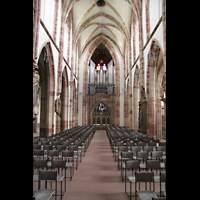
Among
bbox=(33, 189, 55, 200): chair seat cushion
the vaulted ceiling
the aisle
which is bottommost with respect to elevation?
the aisle

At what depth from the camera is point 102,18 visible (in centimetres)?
2325

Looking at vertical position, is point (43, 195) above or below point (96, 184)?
above

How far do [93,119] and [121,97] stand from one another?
5.52 meters

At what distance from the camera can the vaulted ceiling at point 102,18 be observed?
63.6 ft

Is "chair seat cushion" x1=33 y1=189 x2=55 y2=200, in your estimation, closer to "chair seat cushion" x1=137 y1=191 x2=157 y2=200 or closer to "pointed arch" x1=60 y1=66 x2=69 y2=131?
"chair seat cushion" x1=137 y1=191 x2=157 y2=200

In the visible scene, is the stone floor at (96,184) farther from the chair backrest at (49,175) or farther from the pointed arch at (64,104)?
the pointed arch at (64,104)

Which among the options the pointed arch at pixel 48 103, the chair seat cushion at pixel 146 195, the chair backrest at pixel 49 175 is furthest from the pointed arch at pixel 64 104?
the chair seat cushion at pixel 146 195

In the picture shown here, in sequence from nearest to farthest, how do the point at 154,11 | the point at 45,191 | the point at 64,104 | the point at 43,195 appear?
the point at 43,195 → the point at 45,191 → the point at 154,11 → the point at 64,104

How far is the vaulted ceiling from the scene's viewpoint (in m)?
19.4

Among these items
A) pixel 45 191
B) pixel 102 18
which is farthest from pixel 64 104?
pixel 45 191

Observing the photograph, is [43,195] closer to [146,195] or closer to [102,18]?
[146,195]

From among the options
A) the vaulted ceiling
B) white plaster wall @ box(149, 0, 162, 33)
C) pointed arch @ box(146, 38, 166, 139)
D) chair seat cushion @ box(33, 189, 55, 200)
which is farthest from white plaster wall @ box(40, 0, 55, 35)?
chair seat cushion @ box(33, 189, 55, 200)
